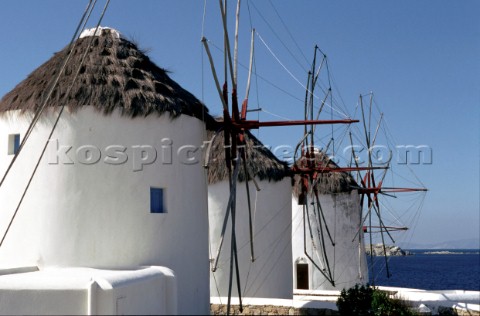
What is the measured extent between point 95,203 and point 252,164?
7.01 meters

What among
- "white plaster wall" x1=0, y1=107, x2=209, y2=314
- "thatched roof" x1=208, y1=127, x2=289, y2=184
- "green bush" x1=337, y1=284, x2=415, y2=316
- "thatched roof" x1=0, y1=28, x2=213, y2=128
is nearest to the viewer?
"white plaster wall" x1=0, y1=107, x2=209, y2=314

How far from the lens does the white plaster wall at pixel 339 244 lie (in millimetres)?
22062

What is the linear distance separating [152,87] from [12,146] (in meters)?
2.75

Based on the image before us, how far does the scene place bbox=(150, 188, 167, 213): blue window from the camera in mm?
11156

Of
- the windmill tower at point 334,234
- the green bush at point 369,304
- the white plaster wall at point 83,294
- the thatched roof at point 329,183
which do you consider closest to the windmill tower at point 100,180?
the white plaster wall at point 83,294

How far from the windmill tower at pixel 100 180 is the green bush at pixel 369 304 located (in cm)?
281

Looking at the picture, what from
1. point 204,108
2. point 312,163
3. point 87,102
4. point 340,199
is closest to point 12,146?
point 87,102

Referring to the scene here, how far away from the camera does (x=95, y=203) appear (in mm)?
10562

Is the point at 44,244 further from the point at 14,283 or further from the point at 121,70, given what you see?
the point at 121,70

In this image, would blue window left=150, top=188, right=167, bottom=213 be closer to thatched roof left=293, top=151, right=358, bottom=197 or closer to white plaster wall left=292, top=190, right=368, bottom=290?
thatched roof left=293, top=151, right=358, bottom=197

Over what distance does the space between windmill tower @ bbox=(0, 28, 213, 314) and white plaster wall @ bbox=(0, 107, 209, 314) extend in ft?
0.06

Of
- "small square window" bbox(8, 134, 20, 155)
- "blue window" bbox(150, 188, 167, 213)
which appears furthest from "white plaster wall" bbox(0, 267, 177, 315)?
"small square window" bbox(8, 134, 20, 155)

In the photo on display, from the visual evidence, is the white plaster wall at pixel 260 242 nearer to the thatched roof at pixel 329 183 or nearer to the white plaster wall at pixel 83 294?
the thatched roof at pixel 329 183

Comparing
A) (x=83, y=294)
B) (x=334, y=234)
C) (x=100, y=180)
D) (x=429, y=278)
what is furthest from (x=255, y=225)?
(x=429, y=278)
